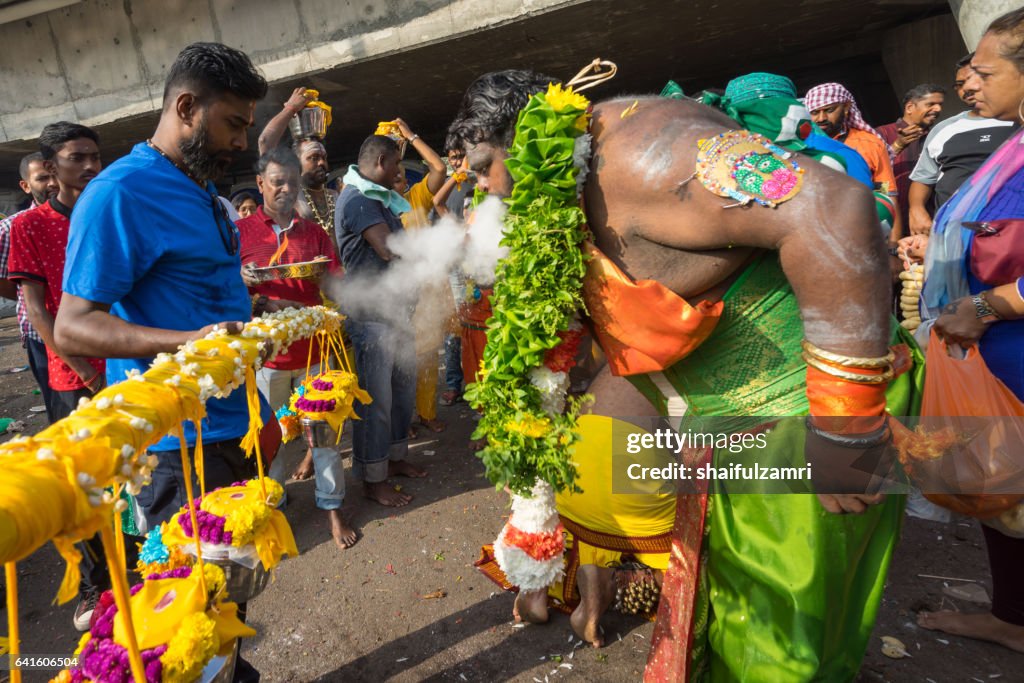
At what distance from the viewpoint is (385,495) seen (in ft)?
13.6

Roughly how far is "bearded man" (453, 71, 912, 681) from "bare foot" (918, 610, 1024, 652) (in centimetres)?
92

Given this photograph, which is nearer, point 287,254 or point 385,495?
point 287,254

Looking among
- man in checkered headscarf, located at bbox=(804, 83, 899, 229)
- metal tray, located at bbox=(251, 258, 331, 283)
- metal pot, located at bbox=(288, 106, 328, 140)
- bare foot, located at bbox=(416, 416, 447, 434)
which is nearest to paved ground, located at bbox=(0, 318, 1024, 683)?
bare foot, located at bbox=(416, 416, 447, 434)

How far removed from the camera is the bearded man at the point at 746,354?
1.50 m

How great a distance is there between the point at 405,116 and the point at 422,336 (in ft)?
26.2

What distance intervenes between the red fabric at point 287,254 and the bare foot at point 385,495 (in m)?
0.98

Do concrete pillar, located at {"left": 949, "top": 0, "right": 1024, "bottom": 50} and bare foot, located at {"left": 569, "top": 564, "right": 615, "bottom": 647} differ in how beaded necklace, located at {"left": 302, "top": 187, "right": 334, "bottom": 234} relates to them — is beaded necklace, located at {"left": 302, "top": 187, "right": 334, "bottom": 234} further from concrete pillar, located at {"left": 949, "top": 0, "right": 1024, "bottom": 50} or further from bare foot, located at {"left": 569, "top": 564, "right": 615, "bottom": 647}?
concrete pillar, located at {"left": 949, "top": 0, "right": 1024, "bottom": 50}

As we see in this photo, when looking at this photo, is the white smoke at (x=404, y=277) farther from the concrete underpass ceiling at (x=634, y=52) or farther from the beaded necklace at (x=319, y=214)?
the concrete underpass ceiling at (x=634, y=52)

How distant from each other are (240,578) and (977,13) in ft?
22.4

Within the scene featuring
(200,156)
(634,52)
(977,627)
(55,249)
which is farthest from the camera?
(634,52)

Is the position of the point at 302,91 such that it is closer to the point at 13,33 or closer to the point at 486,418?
the point at 486,418

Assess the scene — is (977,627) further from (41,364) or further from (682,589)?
(41,364)

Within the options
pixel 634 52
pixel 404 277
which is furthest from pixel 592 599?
pixel 634 52

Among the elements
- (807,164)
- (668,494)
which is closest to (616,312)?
(807,164)
